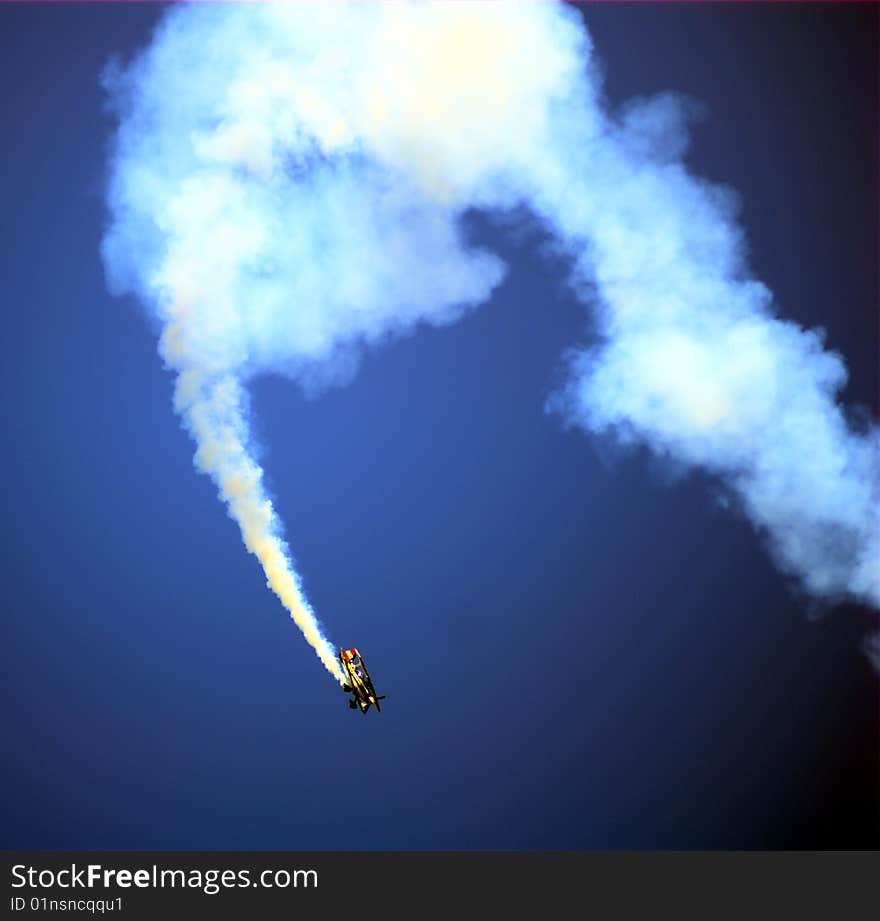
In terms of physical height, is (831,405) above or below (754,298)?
below

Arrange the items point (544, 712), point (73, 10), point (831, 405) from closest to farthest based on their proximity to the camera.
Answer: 1. point (831, 405)
2. point (73, 10)
3. point (544, 712)

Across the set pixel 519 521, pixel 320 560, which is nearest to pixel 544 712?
pixel 519 521

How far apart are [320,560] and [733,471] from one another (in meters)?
12.7

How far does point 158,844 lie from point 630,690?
598 inches

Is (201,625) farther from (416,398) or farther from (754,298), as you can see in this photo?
(754,298)

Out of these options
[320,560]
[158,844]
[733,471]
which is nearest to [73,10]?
[320,560]

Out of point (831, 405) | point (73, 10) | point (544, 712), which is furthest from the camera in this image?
point (544, 712)

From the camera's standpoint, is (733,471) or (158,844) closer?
(733,471)

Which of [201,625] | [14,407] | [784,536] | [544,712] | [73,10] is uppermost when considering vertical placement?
[73,10]

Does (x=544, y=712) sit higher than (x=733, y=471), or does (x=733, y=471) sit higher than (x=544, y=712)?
(x=733, y=471)

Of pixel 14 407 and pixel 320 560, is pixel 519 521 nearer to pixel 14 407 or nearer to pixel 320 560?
pixel 320 560

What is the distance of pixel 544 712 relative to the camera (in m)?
29.8

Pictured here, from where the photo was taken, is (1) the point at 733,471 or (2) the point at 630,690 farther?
(2) the point at 630,690

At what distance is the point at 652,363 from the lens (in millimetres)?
26172
